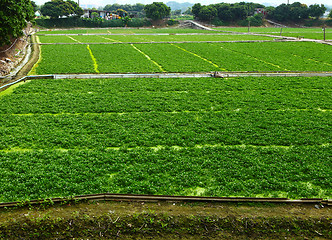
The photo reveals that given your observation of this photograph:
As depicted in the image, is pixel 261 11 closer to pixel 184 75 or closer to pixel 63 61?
pixel 63 61

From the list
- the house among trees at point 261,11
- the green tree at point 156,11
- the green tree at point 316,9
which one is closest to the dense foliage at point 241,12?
the green tree at point 316,9

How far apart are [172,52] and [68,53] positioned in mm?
13899

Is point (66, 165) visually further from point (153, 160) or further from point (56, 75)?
point (56, 75)

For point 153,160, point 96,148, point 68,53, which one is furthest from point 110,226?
point 68,53

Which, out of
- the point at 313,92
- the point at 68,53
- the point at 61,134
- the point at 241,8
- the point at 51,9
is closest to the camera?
the point at 61,134

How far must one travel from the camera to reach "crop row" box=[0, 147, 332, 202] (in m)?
10.2

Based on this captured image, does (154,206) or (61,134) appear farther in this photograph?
(61,134)

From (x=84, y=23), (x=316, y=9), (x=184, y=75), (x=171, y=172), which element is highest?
(x=316, y=9)

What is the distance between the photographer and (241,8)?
122125 millimetres

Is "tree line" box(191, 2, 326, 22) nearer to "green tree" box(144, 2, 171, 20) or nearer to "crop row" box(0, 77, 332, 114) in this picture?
"green tree" box(144, 2, 171, 20)

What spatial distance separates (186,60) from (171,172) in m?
24.0

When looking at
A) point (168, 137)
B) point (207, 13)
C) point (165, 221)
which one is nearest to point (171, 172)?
point (165, 221)

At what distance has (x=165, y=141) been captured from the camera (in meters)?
13.7

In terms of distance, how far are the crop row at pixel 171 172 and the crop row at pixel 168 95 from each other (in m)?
5.66
